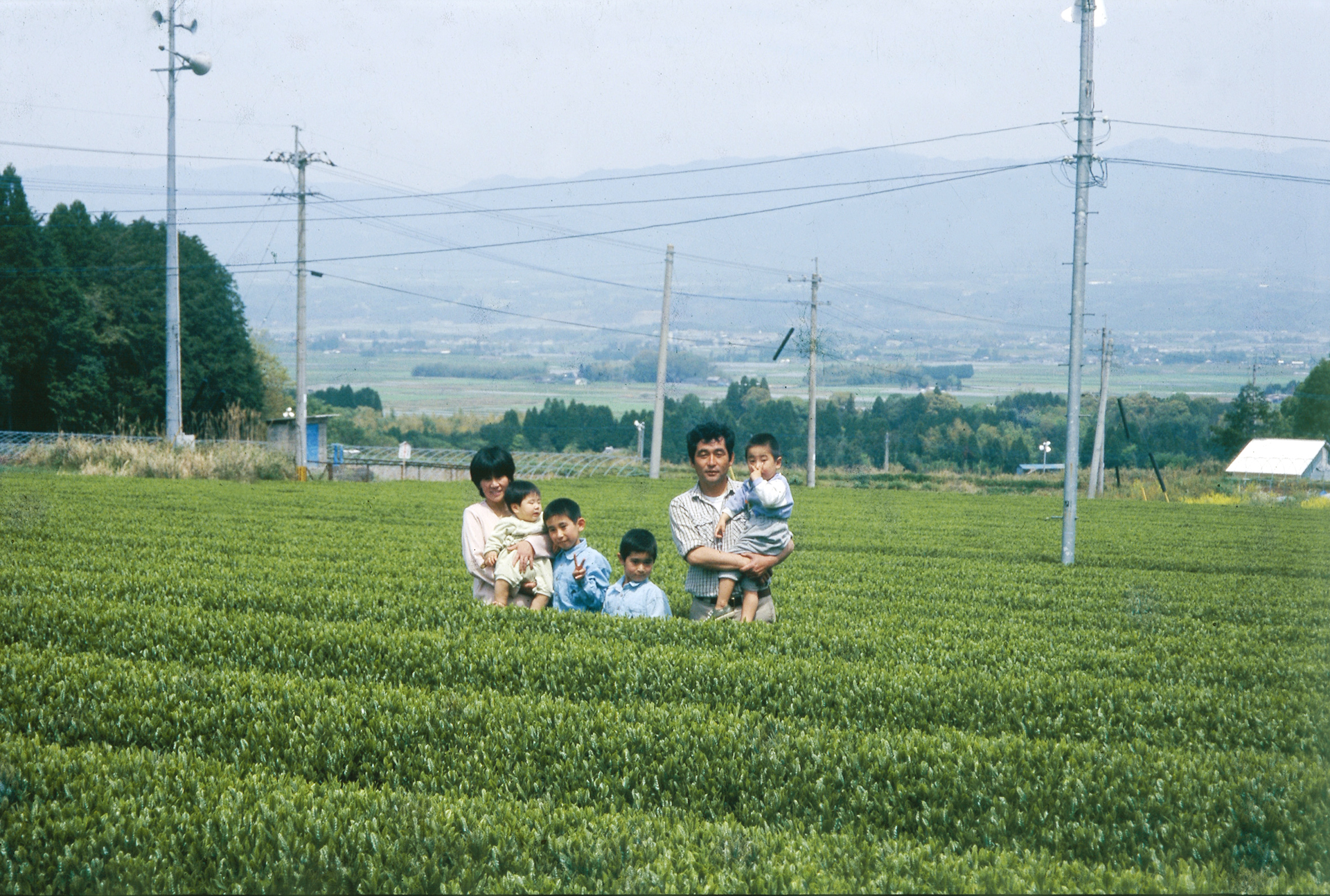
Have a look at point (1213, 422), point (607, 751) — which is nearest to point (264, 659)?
point (607, 751)

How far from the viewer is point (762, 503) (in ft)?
24.4

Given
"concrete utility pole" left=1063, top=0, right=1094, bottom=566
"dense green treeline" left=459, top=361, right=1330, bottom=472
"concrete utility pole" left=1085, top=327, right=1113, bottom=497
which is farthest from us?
"dense green treeline" left=459, top=361, right=1330, bottom=472

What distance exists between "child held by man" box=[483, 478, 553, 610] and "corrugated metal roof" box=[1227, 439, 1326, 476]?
52.0 metres

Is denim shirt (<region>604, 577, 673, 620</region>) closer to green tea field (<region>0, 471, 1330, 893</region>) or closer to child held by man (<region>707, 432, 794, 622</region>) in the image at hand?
green tea field (<region>0, 471, 1330, 893</region>)

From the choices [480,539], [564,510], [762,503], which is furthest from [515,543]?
[762,503]

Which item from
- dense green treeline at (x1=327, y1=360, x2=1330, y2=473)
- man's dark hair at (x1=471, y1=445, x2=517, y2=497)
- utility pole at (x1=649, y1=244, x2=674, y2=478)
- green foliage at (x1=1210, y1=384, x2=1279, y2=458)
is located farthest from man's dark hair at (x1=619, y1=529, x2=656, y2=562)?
dense green treeline at (x1=327, y1=360, x2=1330, y2=473)

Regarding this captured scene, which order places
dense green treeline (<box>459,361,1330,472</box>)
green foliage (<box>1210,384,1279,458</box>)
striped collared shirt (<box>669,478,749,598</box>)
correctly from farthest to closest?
dense green treeline (<box>459,361,1330,472</box>), green foliage (<box>1210,384,1279,458</box>), striped collared shirt (<box>669,478,749,598</box>)

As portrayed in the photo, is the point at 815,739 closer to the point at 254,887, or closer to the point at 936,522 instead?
the point at 254,887

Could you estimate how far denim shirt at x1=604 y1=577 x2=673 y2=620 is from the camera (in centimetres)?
873

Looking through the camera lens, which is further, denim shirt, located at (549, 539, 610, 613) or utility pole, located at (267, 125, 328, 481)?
utility pole, located at (267, 125, 328, 481)

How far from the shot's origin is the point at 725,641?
758 cm

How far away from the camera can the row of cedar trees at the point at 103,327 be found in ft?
185

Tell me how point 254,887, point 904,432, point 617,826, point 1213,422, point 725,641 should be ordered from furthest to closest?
point 904,432 < point 1213,422 < point 725,641 < point 617,826 < point 254,887

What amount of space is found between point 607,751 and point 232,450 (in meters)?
34.1
